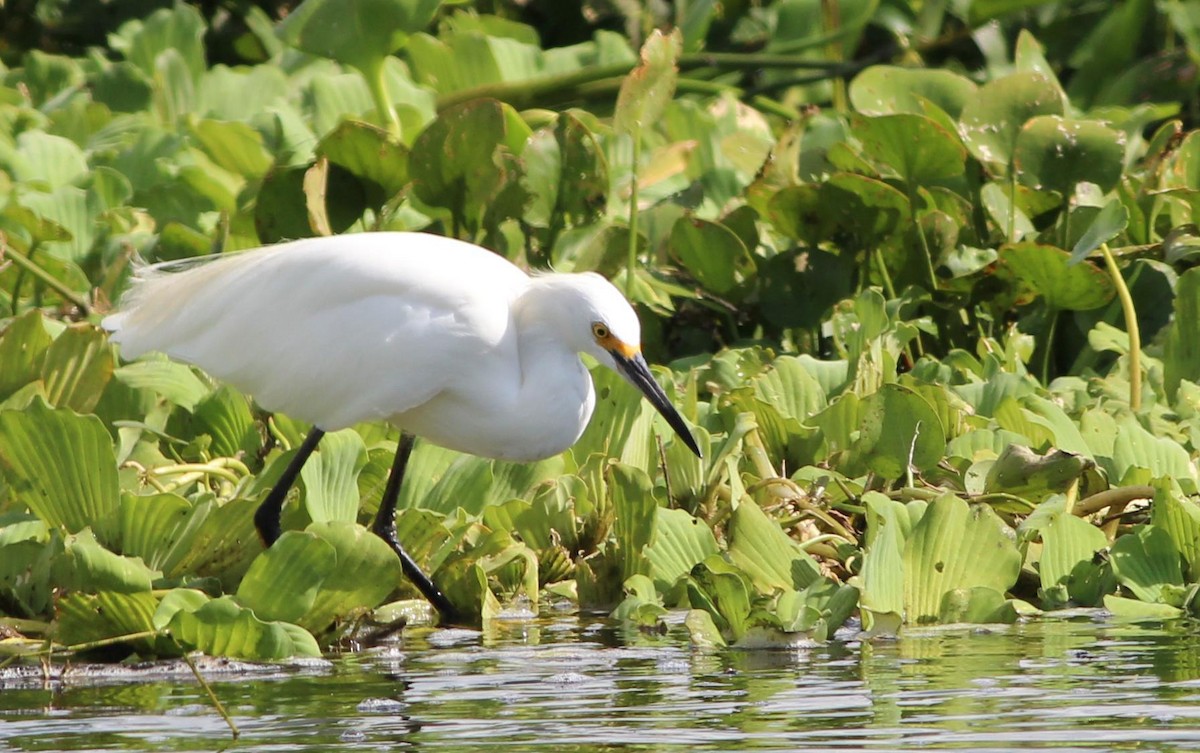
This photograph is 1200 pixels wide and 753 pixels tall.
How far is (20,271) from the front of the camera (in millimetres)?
5582

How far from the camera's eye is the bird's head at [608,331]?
13.2ft

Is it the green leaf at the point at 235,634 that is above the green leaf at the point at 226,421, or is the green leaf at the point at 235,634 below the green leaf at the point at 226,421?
below

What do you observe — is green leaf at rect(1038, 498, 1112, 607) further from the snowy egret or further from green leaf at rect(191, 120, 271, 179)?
green leaf at rect(191, 120, 271, 179)

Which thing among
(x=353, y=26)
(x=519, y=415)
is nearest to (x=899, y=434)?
(x=519, y=415)

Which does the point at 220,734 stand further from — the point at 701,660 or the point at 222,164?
the point at 222,164

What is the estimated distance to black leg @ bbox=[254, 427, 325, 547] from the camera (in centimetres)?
395

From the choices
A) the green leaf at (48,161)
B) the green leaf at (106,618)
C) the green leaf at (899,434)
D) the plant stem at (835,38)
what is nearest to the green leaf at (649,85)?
the green leaf at (899,434)

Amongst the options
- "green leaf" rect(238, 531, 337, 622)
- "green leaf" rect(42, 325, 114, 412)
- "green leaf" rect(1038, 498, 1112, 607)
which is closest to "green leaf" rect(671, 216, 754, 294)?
"green leaf" rect(42, 325, 114, 412)

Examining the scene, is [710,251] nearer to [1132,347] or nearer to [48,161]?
[1132,347]

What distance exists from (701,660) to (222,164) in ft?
12.6

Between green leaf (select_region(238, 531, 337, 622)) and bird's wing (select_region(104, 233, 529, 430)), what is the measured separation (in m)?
0.61

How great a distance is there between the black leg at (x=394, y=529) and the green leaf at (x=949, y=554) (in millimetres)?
976

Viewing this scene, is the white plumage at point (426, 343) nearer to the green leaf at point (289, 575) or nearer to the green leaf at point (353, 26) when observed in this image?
the green leaf at point (289, 575)

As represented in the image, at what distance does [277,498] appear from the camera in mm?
4090
